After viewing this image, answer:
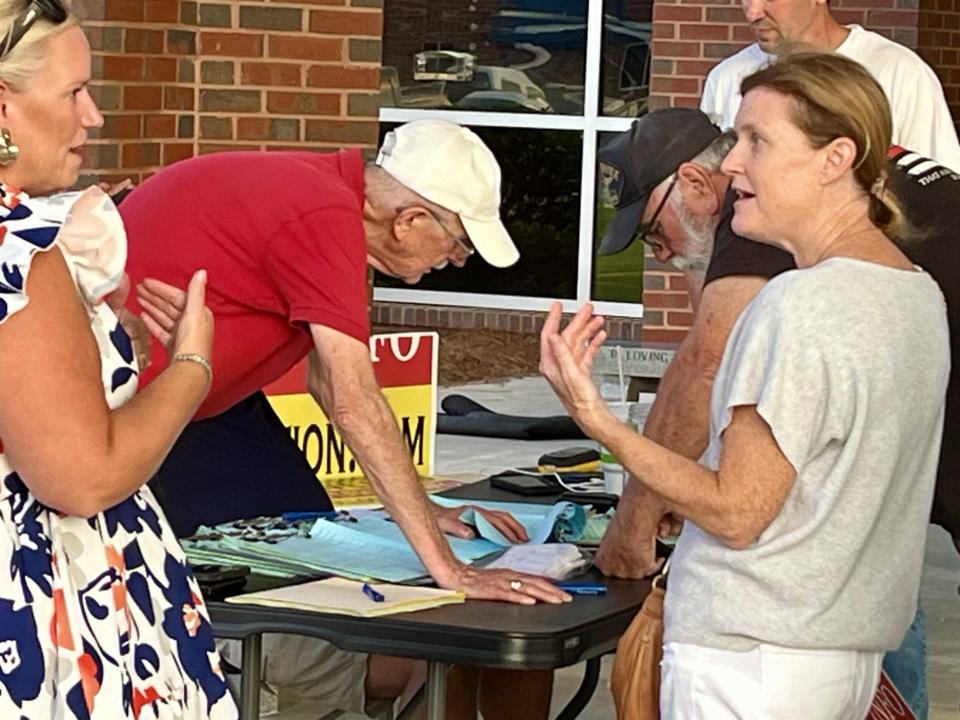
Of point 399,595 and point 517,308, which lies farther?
point 517,308

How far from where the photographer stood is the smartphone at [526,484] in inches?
185

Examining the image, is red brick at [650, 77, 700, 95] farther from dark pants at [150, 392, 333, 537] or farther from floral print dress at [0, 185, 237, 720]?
floral print dress at [0, 185, 237, 720]

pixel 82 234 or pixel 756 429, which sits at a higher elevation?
pixel 82 234

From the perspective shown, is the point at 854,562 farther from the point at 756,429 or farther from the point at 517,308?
the point at 517,308

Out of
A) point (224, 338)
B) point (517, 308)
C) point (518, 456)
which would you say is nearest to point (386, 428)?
point (224, 338)

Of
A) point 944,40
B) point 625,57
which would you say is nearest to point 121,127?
point 944,40

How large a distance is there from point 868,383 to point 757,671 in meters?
0.43

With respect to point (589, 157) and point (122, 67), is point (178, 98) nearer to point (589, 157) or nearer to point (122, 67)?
point (122, 67)

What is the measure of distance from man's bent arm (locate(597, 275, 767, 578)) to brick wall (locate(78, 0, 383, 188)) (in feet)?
10.6

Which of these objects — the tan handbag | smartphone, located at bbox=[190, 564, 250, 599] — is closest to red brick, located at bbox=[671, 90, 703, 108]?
smartphone, located at bbox=[190, 564, 250, 599]

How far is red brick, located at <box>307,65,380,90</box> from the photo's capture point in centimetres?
689

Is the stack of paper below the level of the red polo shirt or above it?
below

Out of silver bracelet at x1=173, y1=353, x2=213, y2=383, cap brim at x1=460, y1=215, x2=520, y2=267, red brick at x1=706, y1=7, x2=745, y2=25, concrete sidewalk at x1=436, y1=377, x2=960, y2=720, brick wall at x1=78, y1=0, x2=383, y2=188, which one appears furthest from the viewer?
red brick at x1=706, y1=7, x2=745, y2=25

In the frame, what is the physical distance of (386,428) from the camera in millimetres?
3816
